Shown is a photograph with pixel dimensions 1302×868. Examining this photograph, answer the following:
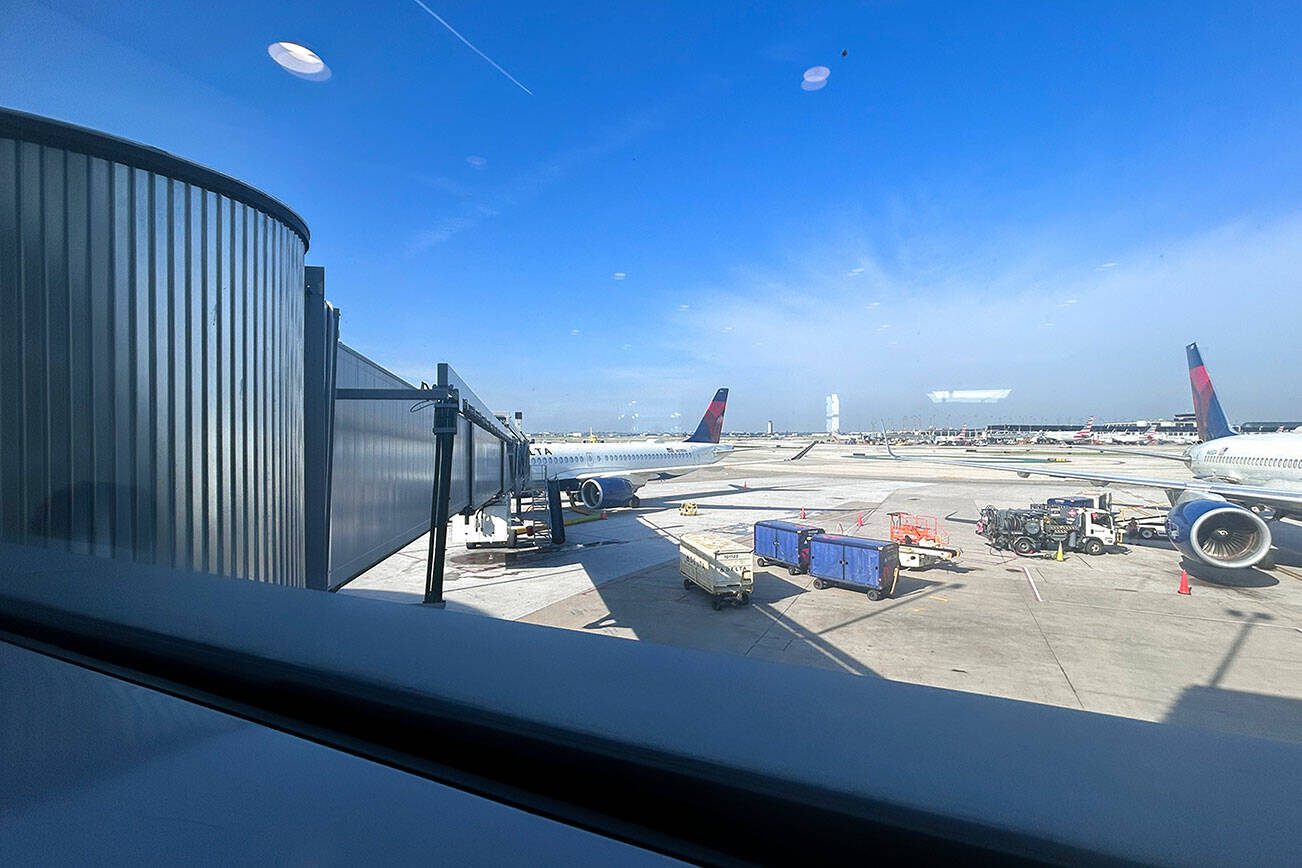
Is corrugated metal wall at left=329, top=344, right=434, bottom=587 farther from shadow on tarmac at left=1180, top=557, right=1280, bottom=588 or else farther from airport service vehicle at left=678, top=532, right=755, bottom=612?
shadow on tarmac at left=1180, top=557, right=1280, bottom=588

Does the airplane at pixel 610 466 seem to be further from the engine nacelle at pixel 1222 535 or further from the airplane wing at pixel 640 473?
the engine nacelle at pixel 1222 535

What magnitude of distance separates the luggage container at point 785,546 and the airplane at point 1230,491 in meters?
4.39

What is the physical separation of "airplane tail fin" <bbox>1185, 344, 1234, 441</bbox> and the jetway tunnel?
2779cm

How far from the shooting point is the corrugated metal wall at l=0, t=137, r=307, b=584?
3504mm

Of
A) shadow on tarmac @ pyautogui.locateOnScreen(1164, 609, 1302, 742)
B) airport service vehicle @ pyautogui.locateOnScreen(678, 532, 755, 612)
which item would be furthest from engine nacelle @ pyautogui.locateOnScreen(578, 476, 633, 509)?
shadow on tarmac @ pyautogui.locateOnScreen(1164, 609, 1302, 742)

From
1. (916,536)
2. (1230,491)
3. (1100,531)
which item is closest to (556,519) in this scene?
(916,536)

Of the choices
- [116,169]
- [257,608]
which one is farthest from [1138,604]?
[116,169]

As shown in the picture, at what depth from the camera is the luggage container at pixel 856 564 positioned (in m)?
11.4

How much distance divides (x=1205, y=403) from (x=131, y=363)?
29.8 metres

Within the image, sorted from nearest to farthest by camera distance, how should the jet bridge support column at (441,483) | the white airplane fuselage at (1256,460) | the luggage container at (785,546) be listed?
the jet bridge support column at (441,483) → the luggage container at (785,546) → the white airplane fuselage at (1256,460)

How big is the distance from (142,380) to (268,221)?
175 centimetres

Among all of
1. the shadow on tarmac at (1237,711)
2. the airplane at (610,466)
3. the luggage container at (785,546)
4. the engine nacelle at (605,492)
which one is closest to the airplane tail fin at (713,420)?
the airplane at (610,466)

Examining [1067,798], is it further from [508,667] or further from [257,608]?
[257,608]

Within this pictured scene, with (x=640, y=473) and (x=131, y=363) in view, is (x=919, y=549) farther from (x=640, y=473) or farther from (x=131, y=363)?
(x=640, y=473)
